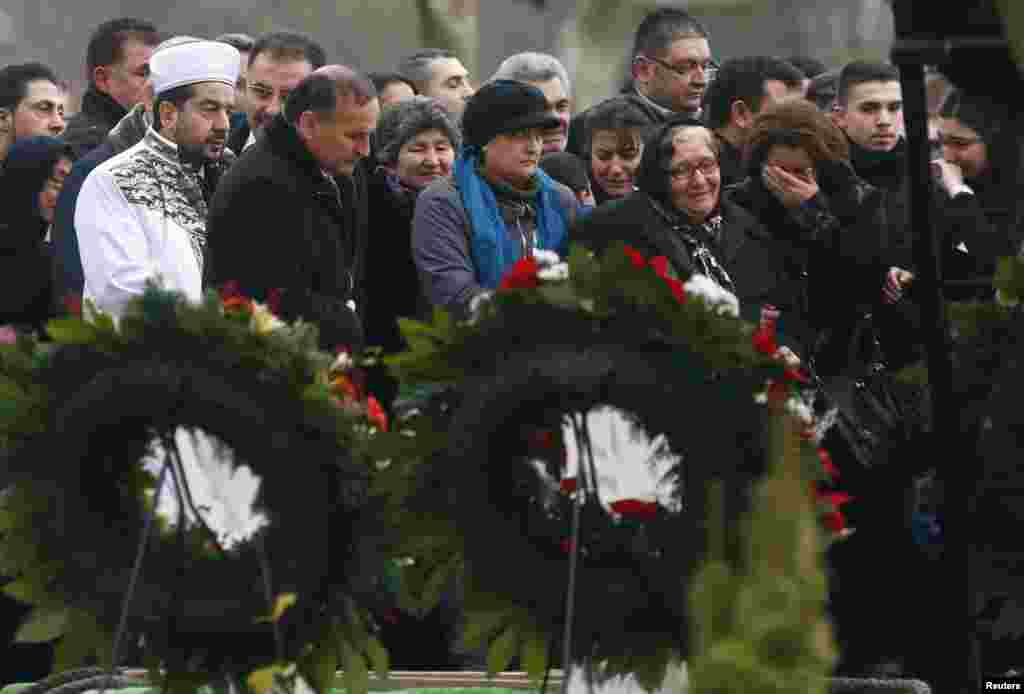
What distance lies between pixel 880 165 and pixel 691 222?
1503 millimetres

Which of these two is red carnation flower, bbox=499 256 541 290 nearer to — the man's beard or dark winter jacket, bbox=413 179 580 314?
dark winter jacket, bbox=413 179 580 314

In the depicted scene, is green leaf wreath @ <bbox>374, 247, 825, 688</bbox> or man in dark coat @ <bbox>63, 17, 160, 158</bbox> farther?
man in dark coat @ <bbox>63, 17, 160, 158</bbox>

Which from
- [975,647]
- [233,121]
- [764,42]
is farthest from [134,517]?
[764,42]

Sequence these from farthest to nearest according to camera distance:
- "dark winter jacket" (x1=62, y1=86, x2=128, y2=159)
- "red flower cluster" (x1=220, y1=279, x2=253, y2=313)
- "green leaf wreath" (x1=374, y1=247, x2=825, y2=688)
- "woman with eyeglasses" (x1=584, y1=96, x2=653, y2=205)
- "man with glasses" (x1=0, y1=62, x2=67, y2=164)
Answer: "man with glasses" (x1=0, y1=62, x2=67, y2=164) → "dark winter jacket" (x1=62, y1=86, x2=128, y2=159) → "woman with eyeglasses" (x1=584, y1=96, x2=653, y2=205) → "red flower cluster" (x1=220, y1=279, x2=253, y2=313) → "green leaf wreath" (x1=374, y1=247, x2=825, y2=688)

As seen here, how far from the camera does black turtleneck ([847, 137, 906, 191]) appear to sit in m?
9.55

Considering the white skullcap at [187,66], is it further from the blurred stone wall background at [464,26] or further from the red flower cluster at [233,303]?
the blurred stone wall background at [464,26]

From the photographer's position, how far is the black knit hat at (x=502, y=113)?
337 inches

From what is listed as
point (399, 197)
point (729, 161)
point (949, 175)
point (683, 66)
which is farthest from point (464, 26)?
point (399, 197)

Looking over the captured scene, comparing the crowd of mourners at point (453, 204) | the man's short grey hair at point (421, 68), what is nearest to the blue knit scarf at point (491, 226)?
→ the crowd of mourners at point (453, 204)

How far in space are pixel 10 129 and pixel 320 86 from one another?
2.39 metres

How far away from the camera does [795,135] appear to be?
28.4 feet

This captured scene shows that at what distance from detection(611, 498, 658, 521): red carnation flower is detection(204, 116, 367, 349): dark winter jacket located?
1.73 m

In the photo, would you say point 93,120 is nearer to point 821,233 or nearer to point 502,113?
point 502,113

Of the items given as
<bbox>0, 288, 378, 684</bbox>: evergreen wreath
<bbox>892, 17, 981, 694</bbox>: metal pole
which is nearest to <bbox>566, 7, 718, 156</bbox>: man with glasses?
<bbox>892, 17, 981, 694</bbox>: metal pole
